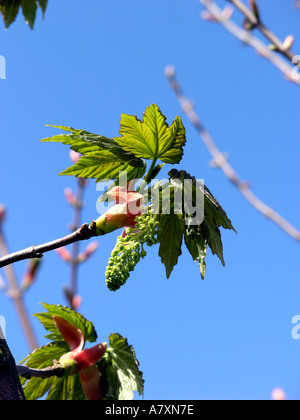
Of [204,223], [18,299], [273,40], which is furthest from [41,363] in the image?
[273,40]

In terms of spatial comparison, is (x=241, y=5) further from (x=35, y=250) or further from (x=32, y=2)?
(x=35, y=250)

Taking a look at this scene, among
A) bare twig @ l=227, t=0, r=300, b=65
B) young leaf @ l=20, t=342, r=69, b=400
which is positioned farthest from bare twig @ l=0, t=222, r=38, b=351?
bare twig @ l=227, t=0, r=300, b=65

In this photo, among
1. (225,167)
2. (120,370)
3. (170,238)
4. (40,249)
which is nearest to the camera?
(40,249)

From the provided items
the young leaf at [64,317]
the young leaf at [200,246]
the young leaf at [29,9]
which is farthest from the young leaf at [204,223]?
the young leaf at [29,9]

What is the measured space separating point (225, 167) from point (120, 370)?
2.80 metres

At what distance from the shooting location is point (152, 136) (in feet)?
2.96

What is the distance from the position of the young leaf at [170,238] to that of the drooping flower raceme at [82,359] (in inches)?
10.0

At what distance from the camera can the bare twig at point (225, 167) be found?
8.70ft

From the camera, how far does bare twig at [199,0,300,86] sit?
2.12m

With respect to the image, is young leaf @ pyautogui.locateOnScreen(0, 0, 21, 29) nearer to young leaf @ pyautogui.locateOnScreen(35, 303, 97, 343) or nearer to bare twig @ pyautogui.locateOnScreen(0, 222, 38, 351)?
young leaf @ pyautogui.locateOnScreen(35, 303, 97, 343)

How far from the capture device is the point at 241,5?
1.95m

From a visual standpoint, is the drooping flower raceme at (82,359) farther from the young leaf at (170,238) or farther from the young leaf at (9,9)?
the young leaf at (9,9)

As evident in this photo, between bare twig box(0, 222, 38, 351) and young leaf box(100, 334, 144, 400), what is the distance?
2.25 ft

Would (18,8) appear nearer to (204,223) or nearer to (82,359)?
(204,223)
